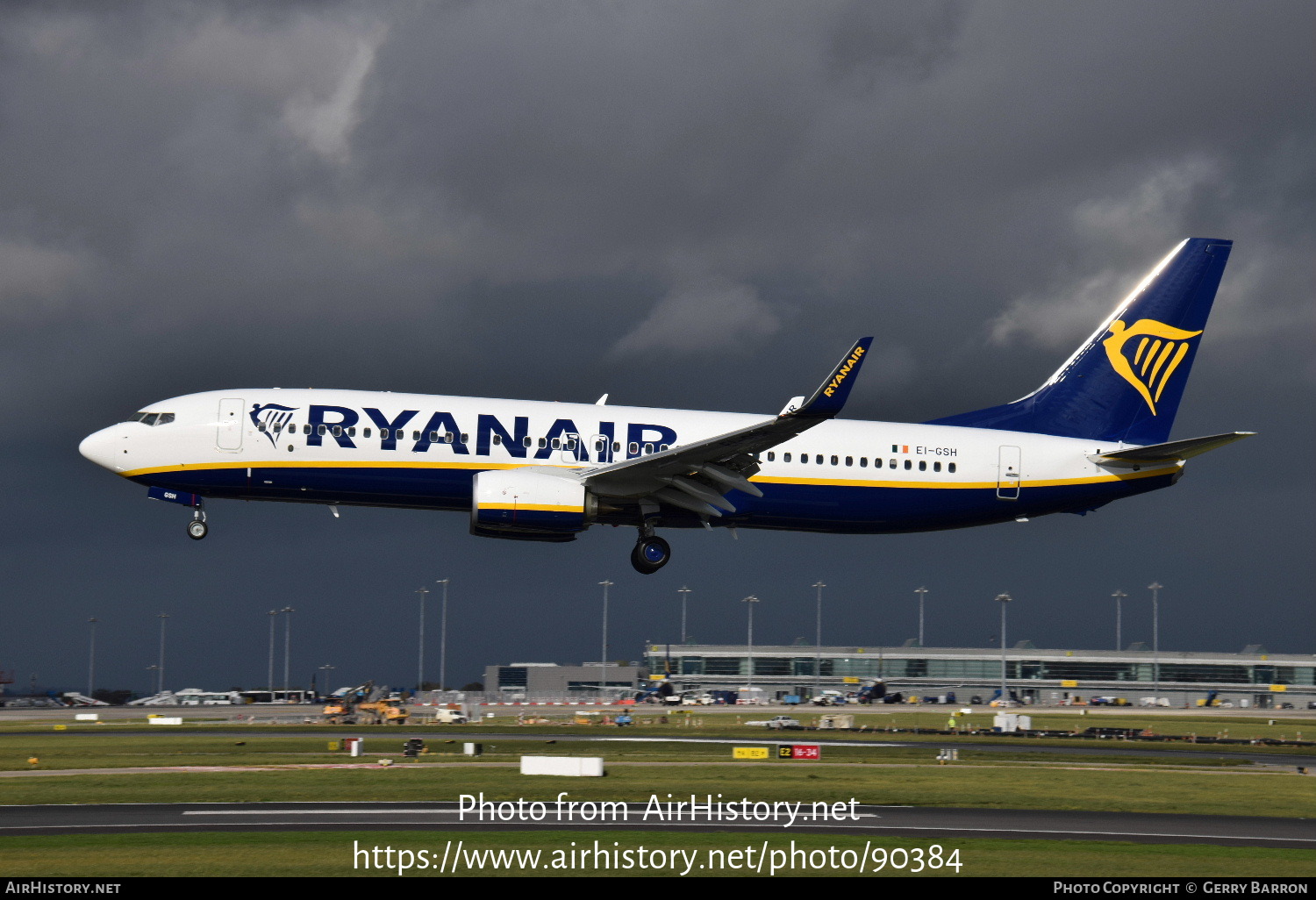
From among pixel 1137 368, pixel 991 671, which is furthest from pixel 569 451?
pixel 991 671

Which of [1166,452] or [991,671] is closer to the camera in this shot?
[1166,452]

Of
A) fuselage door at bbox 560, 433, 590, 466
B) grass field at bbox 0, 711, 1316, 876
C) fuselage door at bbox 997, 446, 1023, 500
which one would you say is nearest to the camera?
grass field at bbox 0, 711, 1316, 876

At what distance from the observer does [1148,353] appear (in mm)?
49250

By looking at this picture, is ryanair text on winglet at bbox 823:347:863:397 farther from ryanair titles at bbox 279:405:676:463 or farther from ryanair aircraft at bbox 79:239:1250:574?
ryanair titles at bbox 279:405:676:463

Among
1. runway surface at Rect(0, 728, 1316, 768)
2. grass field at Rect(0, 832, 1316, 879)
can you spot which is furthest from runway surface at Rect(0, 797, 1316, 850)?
runway surface at Rect(0, 728, 1316, 768)

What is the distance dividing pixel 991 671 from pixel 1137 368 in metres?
126

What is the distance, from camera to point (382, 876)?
22.3 metres

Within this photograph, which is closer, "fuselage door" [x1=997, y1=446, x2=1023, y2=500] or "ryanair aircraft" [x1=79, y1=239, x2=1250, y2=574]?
"ryanair aircraft" [x1=79, y1=239, x2=1250, y2=574]

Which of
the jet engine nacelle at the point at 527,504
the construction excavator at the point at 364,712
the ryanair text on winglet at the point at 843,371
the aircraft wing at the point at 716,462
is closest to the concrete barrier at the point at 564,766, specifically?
the jet engine nacelle at the point at 527,504

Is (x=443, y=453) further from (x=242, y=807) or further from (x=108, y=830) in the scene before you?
(x=108, y=830)

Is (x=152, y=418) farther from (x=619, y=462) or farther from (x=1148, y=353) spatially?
(x=1148, y=353)

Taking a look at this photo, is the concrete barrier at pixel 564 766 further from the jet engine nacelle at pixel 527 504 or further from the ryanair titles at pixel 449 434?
the ryanair titles at pixel 449 434

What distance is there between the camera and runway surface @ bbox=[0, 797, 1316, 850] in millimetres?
27891
